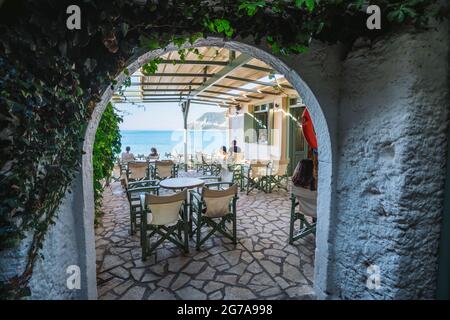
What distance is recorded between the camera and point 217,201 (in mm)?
3693

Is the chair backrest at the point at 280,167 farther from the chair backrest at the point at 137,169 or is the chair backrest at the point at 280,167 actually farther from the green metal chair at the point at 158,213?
the green metal chair at the point at 158,213

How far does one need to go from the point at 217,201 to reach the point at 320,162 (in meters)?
1.73

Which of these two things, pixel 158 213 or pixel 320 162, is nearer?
pixel 320 162

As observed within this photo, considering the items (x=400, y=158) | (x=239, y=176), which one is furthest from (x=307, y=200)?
(x=239, y=176)

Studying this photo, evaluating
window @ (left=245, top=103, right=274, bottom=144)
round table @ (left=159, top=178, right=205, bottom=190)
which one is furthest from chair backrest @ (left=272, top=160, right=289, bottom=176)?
window @ (left=245, top=103, right=274, bottom=144)

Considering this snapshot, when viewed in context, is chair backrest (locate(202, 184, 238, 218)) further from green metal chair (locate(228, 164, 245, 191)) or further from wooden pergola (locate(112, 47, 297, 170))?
green metal chair (locate(228, 164, 245, 191))

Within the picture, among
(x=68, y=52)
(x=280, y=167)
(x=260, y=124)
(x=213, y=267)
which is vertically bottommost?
(x=213, y=267)

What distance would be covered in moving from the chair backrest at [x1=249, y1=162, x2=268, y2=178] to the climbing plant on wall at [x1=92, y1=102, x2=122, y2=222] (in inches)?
146

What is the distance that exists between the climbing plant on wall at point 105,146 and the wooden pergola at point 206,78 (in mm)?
609

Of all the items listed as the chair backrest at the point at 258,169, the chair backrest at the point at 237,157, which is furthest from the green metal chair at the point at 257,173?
the chair backrest at the point at 237,157

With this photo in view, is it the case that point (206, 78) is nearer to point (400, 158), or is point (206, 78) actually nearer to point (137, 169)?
point (137, 169)

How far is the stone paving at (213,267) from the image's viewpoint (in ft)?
8.99

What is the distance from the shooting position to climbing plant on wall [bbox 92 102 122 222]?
4012mm
